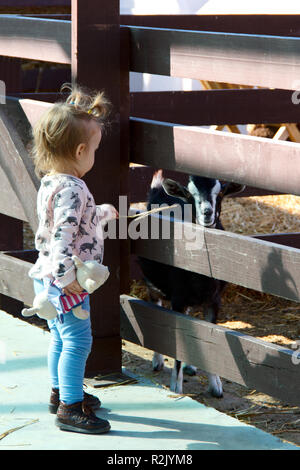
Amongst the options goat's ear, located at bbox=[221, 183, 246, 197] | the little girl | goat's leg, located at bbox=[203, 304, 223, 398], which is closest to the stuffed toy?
the little girl

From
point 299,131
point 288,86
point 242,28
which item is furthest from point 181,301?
point 299,131

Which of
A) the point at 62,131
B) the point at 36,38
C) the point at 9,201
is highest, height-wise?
the point at 36,38

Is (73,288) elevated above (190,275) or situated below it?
above

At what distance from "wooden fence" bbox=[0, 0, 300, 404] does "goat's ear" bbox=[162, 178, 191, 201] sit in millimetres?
608

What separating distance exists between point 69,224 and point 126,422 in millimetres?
808

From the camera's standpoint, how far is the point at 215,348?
3.44 meters

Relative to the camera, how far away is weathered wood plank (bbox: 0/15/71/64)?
3635 mm

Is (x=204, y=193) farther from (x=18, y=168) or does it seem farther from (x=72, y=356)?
(x=72, y=356)

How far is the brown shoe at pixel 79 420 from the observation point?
2.94m

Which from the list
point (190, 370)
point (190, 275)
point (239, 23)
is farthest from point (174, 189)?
point (239, 23)

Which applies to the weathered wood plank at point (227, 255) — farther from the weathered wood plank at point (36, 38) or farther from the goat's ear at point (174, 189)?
the weathered wood plank at point (36, 38)

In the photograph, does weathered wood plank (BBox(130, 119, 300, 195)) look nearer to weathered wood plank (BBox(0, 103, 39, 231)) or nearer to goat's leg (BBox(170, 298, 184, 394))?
weathered wood plank (BBox(0, 103, 39, 231))

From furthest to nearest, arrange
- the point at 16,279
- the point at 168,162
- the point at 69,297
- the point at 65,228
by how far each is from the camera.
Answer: the point at 16,279
the point at 168,162
the point at 69,297
the point at 65,228
